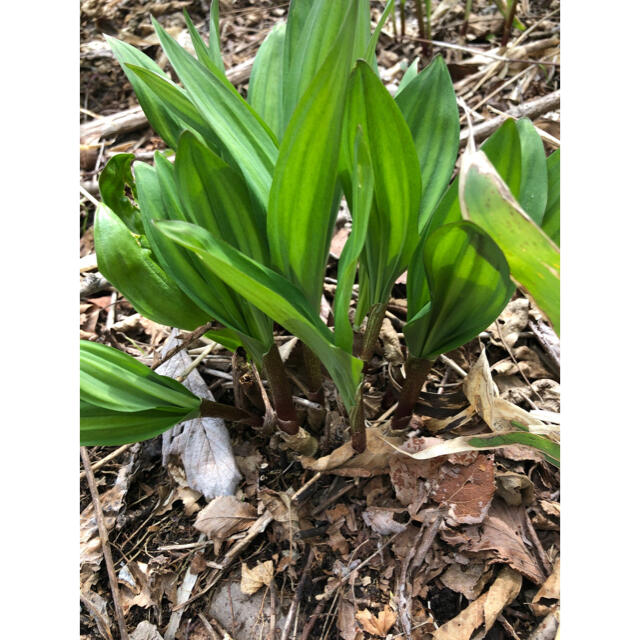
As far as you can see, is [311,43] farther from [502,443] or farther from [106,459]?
[106,459]

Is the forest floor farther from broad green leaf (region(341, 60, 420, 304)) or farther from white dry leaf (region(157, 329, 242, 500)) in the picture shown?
broad green leaf (region(341, 60, 420, 304))

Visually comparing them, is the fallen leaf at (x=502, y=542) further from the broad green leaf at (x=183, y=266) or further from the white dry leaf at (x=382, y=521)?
the broad green leaf at (x=183, y=266)

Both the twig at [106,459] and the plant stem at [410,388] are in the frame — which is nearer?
the plant stem at [410,388]

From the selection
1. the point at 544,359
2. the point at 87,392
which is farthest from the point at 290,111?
the point at 544,359

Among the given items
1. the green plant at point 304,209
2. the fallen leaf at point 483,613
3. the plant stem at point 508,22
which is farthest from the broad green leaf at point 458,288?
the plant stem at point 508,22

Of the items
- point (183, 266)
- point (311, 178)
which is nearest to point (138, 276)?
point (183, 266)

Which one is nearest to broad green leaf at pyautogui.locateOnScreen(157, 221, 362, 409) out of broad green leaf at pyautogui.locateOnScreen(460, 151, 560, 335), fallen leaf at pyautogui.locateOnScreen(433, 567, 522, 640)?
broad green leaf at pyautogui.locateOnScreen(460, 151, 560, 335)
